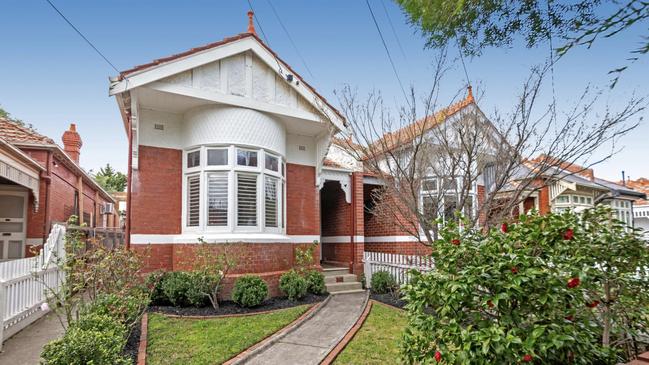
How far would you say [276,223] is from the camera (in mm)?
9945

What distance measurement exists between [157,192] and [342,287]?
5.82 m

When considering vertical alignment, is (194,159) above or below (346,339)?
above

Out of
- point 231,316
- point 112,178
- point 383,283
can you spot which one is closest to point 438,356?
point 231,316

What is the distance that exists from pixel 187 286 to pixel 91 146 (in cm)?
1713

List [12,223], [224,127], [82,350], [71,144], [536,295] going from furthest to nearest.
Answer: [71,144] → [12,223] → [224,127] → [82,350] → [536,295]

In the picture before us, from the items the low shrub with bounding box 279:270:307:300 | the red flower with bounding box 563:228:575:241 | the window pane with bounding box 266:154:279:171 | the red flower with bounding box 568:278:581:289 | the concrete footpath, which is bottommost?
the concrete footpath

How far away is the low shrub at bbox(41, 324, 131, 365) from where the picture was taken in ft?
12.5

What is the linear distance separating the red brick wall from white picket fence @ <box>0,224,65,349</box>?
565cm

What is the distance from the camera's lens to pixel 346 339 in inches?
246

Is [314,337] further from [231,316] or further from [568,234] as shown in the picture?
[568,234]

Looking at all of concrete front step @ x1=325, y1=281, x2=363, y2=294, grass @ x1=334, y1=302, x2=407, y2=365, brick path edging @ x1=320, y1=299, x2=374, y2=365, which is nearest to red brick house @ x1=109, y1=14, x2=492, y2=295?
concrete front step @ x1=325, y1=281, x2=363, y2=294

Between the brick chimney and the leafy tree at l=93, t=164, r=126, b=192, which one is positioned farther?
the leafy tree at l=93, t=164, r=126, b=192

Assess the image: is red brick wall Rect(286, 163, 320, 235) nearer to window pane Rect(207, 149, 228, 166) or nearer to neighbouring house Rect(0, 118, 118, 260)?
window pane Rect(207, 149, 228, 166)

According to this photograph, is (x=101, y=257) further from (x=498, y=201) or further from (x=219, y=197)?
(x=498, y=201)
